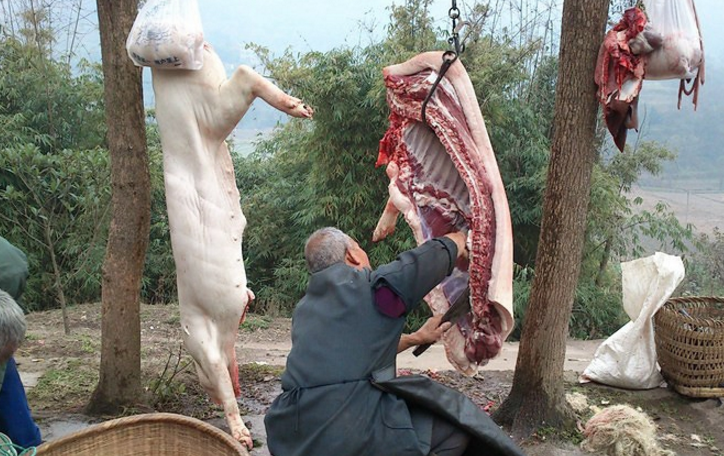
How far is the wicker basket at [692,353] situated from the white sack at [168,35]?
3705mm

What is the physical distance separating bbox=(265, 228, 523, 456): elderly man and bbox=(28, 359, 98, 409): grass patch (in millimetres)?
2561

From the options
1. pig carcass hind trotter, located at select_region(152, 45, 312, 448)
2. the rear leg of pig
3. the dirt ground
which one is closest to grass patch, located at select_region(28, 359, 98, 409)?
the dirt ground

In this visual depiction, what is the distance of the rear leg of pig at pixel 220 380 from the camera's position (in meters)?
3.41

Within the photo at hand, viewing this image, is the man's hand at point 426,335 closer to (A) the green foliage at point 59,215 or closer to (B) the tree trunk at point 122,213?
(B) the tree trunk at point 122,213

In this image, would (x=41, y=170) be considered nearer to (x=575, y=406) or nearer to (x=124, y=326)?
(x=124, y=326)

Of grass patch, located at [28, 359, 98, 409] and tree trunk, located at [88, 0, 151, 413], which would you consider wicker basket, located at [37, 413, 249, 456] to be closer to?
tree trunk, located at [88, 0, 151, 413]

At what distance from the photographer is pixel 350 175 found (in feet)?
25.1

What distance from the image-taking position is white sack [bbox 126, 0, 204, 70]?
3.01 metres

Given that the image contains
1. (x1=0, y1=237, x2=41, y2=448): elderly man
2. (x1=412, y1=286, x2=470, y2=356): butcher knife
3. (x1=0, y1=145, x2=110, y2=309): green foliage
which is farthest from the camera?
(x1=0, y1=145, x2=110, y2=309): green foliage

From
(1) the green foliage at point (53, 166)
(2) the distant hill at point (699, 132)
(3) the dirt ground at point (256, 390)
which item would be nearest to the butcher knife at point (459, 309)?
(3) the dirt ground at point (256, 390)

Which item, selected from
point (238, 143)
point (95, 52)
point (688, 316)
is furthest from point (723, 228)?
point (95, 52)

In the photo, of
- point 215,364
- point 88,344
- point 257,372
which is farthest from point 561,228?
point 88,344

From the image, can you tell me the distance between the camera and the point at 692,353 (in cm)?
498

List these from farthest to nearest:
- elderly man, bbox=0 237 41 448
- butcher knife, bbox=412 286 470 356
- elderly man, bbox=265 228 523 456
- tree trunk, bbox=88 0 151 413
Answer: tree trunk, bbox=88 0 151 413, butcher knife, bbox=412 286 470 356, elderly man, bbox=0 237 41 448, elderly man, bbox=265 228 523 456
